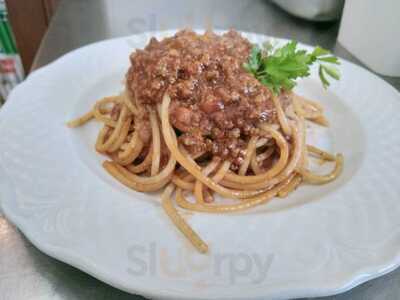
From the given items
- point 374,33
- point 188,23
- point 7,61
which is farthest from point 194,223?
point 7,61

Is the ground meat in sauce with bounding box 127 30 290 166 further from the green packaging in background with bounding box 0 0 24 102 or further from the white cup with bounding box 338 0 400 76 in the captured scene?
the green packaging in background with bounding box 0 0 24 102

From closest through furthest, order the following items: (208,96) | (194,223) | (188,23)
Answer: (194,223) < (208,96) < (188,23)

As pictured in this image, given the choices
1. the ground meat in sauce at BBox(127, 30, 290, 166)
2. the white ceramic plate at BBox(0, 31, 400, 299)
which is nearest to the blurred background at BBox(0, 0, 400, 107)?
the white ceramic plate at BBox(0, 31, 400, 299)

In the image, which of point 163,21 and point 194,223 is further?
point 163,21

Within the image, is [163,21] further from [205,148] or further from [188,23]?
[205,148]

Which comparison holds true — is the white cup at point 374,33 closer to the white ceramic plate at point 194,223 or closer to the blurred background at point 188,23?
the blurred background at point 188,23

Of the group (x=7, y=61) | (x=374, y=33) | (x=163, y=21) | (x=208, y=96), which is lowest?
(x=7, y=61)

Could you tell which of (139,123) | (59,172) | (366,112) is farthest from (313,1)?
(59,172)

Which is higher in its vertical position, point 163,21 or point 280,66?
point 280,66
